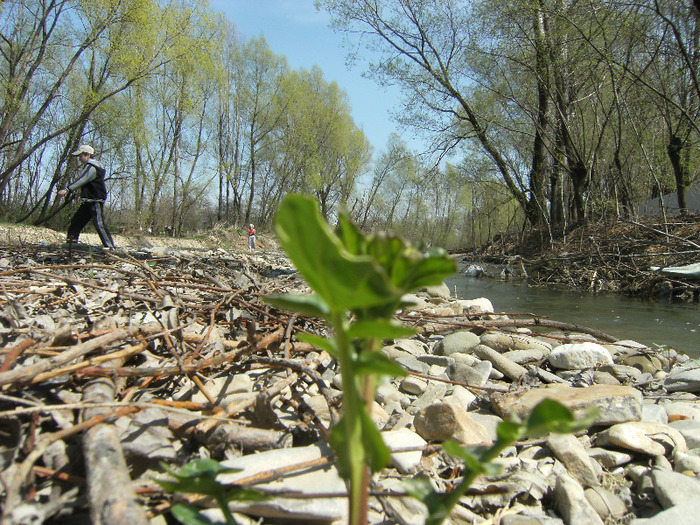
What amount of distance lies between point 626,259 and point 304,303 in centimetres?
930

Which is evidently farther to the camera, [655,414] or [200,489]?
[655,414]

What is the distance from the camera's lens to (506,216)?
42.6 meters

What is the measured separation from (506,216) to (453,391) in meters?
44.0

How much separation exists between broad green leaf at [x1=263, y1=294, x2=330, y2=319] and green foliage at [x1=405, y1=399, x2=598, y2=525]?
225 mm

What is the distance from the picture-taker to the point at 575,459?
1.24 meters

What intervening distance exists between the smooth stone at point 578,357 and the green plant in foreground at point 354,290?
2.37 meters

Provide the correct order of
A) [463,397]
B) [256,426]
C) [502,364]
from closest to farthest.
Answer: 1. [256,426]
2. [463,397]
3. [502,364]

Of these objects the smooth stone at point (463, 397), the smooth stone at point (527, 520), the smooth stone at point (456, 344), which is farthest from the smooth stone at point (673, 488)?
the smooth stone at point (456, 344)

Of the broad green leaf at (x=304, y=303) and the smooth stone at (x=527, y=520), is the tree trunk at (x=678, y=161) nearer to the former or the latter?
the smooth stone at (x=527, y=520)

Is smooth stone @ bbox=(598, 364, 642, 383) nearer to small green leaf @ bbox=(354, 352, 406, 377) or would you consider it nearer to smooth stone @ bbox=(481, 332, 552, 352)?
smooth stone @ bbox=(481, 332, 552, 352)

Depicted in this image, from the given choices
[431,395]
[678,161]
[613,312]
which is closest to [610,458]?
[431,395]

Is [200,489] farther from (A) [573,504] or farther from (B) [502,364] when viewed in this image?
(B) [502,364]

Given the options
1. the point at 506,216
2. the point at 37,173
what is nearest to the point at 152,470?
the point at 37,173

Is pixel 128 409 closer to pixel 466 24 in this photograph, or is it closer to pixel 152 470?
pixel 152 470
